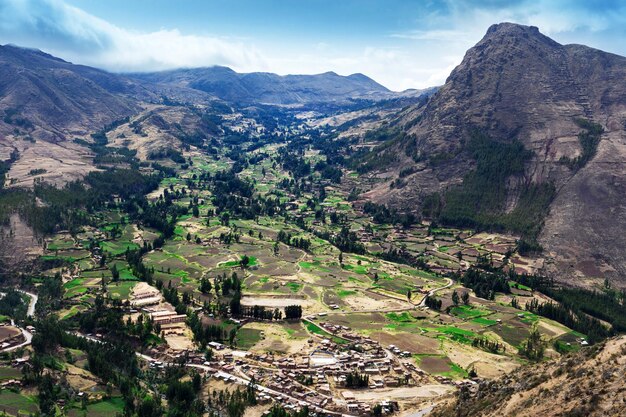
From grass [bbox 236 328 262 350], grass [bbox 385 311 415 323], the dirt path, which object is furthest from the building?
the dirt path

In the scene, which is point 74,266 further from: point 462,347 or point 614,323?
point 614,323

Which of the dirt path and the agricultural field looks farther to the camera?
the dirt path

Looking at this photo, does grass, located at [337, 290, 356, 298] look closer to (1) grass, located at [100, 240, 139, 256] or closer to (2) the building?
(2) the building

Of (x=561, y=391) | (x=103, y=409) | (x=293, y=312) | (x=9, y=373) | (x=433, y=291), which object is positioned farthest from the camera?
(x=433, y=291)

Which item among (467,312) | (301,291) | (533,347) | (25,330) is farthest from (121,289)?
(533,347)

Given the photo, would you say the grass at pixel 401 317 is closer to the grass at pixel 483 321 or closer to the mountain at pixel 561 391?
the grass at pixel 483 321

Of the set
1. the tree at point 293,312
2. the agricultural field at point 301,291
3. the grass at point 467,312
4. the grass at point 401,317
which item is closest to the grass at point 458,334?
the agricultural field at point 301,291

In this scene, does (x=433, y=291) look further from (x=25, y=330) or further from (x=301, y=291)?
(x=25, y=330)

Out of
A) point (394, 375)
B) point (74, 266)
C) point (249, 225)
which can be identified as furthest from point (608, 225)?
point (74, 266)
